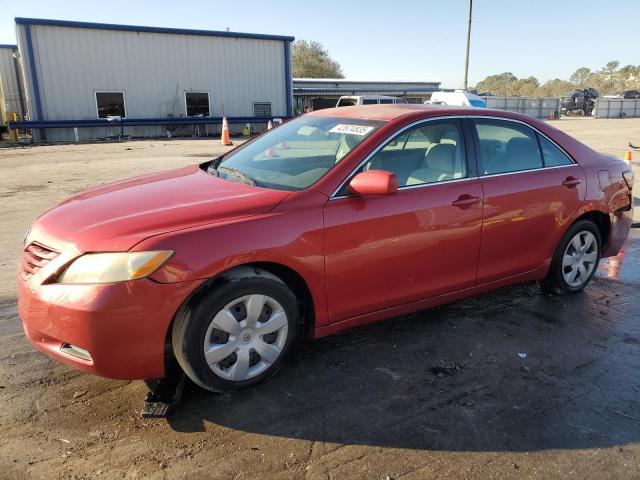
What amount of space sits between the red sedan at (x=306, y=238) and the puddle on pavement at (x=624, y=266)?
811 mm

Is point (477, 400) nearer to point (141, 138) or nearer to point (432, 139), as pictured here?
point (432, 139)

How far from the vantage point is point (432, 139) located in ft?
12.5

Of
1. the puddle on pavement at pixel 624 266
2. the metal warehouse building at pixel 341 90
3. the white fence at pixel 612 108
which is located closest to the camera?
the puddle on pavement at pixel 624 266

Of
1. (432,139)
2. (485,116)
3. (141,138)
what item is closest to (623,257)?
(485,116)

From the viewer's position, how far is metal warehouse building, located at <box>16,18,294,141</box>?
23094 millimetres

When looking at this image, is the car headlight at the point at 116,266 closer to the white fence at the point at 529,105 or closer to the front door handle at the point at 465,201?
the front door handle at the point at 465,201

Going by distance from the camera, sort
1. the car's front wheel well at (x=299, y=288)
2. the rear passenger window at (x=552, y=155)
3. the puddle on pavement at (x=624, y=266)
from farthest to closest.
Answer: the puddle on pavement at (x=624, y=266), the rear passenger window at (x=552, y=155), the car's front wheel well at (x=299, y=288)

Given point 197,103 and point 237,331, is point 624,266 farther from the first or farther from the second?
point 197,103

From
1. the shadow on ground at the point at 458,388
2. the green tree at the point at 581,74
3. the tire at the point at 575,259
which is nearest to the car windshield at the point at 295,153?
the shadow on ground at the point at 458,388

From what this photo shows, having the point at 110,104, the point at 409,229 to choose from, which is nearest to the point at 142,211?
the point at 409,229

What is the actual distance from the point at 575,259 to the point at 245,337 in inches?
124

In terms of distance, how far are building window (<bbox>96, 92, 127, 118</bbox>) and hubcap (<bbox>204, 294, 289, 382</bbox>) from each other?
2482 centimetres

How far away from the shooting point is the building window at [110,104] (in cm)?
2467

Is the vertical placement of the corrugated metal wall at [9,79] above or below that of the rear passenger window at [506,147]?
above
